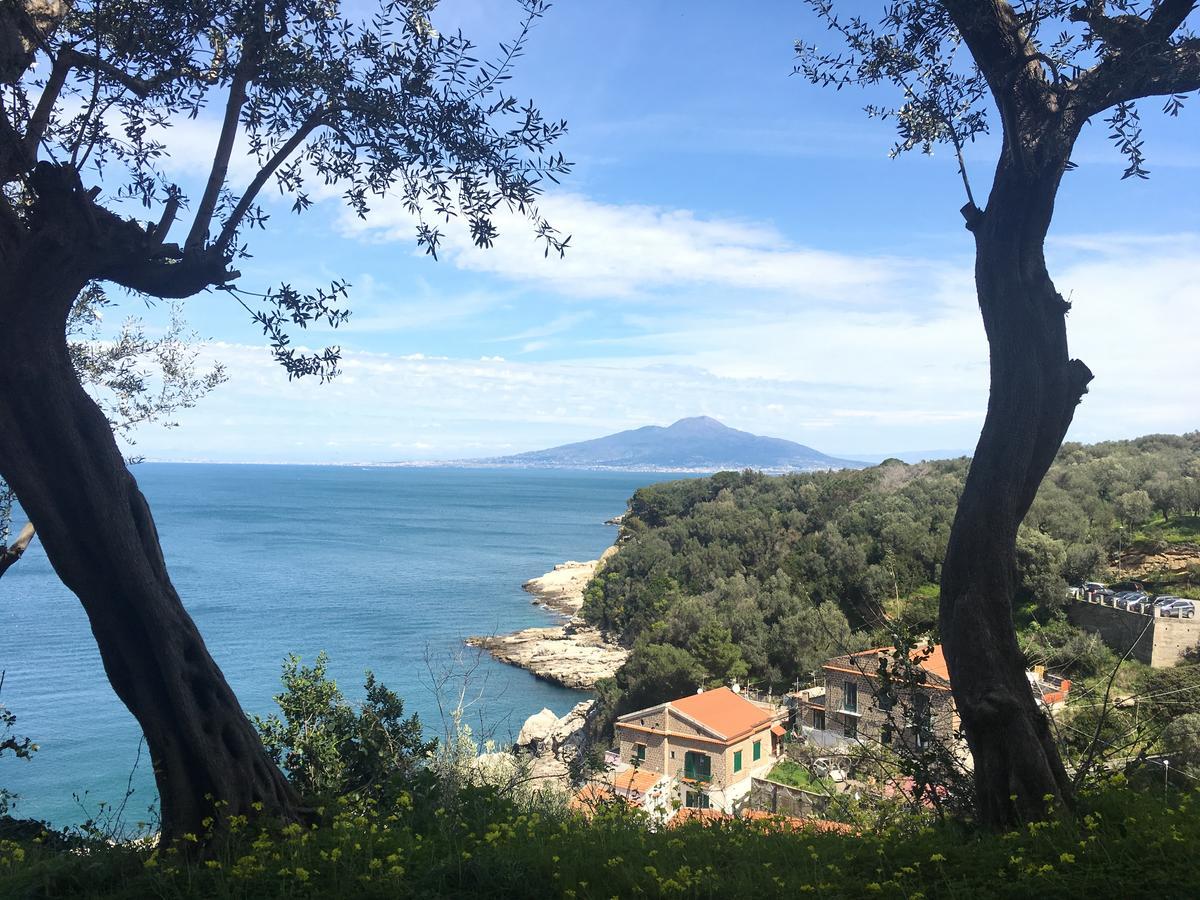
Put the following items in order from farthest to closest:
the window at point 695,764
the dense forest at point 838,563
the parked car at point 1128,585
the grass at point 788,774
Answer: the dense forest at point 838,563 → the parked car at point 1128,585 → the window at point 695,764 → the grass at point 788,774

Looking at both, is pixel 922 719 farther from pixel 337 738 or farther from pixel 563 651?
pixel 563 651

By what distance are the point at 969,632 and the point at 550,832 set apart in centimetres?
237

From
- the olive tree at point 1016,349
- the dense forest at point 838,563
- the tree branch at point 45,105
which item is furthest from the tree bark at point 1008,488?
the dense forest at point 838,563

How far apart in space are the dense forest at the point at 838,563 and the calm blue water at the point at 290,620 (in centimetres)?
625

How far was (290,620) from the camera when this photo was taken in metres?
43.2

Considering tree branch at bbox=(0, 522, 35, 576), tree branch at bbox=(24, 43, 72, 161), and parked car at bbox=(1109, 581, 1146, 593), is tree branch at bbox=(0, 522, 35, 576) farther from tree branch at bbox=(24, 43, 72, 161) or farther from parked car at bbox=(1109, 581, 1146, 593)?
parked car at bbox=(1109, 581, 1146, 593)

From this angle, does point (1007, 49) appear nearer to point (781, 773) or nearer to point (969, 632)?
point (969, 632)

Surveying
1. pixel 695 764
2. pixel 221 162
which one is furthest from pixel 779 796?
pixel 221 162

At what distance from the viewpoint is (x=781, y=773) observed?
1972 cm

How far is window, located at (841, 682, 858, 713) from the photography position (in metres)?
19.4

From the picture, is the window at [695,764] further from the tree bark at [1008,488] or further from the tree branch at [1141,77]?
the tree branch at [1141,77]

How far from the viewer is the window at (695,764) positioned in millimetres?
18562

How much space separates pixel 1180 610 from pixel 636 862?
80.0ft

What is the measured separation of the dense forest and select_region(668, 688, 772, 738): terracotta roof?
2988mm
